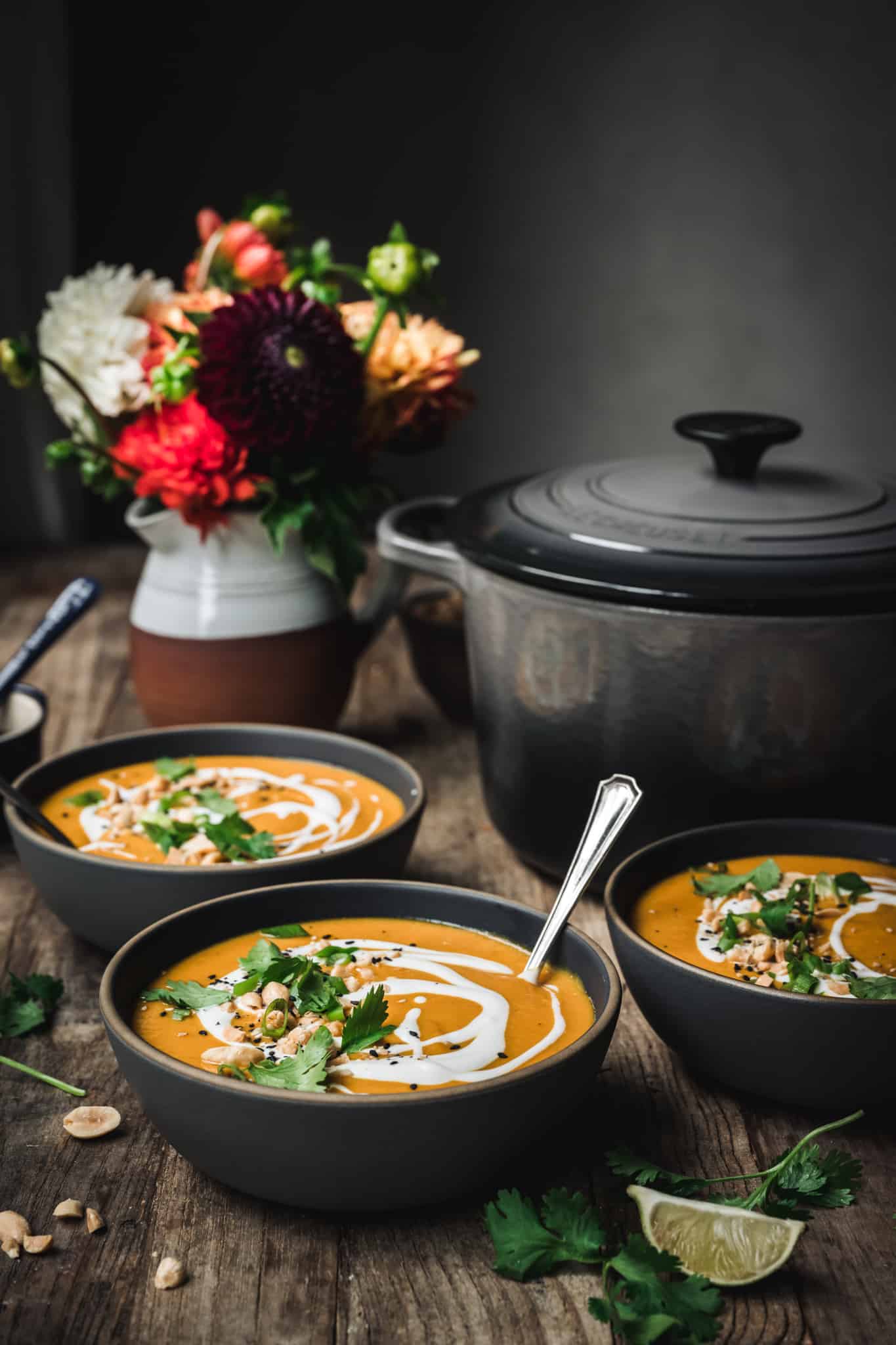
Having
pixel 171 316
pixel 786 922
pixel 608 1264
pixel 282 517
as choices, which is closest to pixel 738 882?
pixel 786 922

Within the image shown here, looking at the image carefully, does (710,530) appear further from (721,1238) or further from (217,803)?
(721,1238)

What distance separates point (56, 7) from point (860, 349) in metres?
2.27

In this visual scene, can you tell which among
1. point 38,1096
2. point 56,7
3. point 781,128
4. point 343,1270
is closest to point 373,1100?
point 343,1270

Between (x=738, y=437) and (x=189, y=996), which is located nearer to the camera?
(x=189, y=996)

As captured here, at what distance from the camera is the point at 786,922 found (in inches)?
45.4

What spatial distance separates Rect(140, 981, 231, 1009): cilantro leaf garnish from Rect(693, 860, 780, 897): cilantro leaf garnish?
44 centimetres

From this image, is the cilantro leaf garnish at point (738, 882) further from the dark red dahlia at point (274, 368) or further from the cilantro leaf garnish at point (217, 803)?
the dark red dahlia at point (274, 368)

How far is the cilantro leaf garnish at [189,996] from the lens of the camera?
105cm

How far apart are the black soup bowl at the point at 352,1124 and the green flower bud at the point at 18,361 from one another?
2.98 feet

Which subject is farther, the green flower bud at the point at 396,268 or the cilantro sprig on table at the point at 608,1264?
the green flower bud at the point at 396,268

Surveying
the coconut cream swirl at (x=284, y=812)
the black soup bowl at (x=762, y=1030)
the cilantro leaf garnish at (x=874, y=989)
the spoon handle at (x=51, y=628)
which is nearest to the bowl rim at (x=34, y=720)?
the spoon handle at (x=51, y=628)

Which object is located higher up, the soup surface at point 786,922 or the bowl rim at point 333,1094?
the bowl rim at point 333,1094

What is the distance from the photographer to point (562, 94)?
3.73 m

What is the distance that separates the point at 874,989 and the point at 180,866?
615 millimetres
